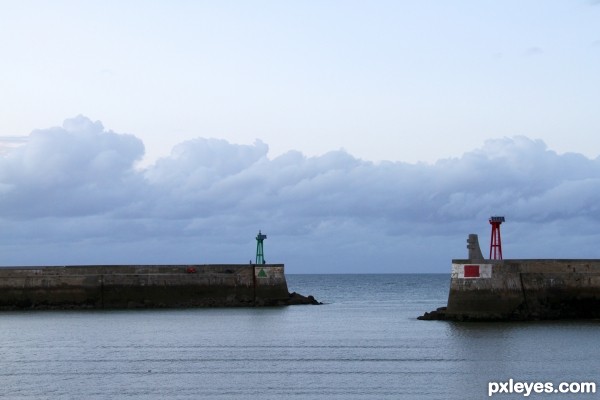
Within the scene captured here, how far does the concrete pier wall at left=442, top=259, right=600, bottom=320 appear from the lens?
46500 millimetres

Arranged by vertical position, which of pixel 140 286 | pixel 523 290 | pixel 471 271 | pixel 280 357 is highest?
pixel 471 271

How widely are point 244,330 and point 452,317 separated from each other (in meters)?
9.49

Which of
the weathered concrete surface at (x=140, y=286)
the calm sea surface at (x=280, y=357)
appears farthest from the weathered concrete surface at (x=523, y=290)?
the weathered concrete surface at (x=140, y=286)

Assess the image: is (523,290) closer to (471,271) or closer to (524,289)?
(524,289)

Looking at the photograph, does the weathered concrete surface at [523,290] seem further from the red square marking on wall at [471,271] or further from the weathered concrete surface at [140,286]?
the weathered concrete surface at [140,286]

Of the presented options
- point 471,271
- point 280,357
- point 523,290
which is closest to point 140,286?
point 471,271

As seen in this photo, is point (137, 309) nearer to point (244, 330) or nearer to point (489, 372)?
→ point (244, 330)

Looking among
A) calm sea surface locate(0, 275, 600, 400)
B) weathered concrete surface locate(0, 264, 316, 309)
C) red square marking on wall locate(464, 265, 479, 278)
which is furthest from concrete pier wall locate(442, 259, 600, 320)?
weathered concrete surface locate(0, 264, 316, 309)

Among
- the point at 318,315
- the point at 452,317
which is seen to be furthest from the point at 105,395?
the point at 318,315

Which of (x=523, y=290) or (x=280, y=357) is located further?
(x=523, y=290)

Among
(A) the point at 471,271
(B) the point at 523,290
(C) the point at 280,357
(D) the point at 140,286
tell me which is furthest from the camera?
(D) the point at 140,286

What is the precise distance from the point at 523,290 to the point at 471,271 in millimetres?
2753

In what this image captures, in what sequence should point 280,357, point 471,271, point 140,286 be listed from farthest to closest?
point 140,286
point 471,271
point 280,357

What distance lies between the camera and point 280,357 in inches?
1470
